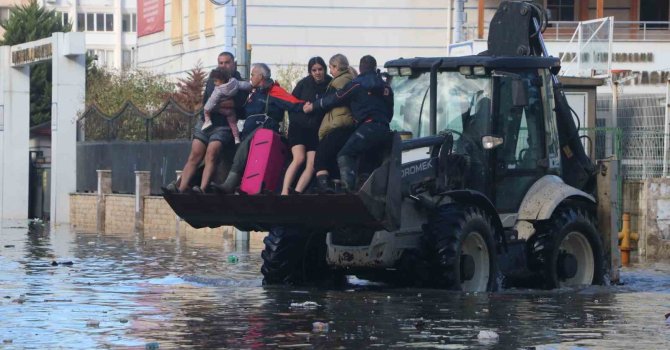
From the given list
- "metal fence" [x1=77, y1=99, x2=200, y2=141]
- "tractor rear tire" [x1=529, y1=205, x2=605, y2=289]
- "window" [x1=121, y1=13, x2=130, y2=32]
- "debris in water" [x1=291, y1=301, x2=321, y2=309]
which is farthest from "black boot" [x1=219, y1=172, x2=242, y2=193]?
"window" [x1=121, y1=13, x2=130, y2=32]

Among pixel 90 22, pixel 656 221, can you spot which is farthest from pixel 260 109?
pixel 90 22

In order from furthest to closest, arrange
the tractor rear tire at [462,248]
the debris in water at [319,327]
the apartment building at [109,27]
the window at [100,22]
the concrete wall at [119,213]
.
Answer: the window at [100,22], the apartment building at [109,27], the concrete wall at [119,213], the tractor rear tire at [462,248], the debris in water at [319,327]

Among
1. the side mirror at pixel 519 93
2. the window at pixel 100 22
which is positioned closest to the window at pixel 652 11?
the side mirror at pixel 519 93

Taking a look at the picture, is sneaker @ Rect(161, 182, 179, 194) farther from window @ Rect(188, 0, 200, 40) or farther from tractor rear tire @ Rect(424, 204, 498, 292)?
window @ Rect(188, 0, 200, 40)

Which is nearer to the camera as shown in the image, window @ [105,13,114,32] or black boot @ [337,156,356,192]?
black boot @ [337,156,356,192]

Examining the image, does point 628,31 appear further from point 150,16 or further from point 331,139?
point 331,139

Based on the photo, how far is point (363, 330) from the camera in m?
13.3

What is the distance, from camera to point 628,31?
44812mm

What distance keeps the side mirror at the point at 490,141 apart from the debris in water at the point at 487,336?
520 cm

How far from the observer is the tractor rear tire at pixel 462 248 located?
16.8 meters

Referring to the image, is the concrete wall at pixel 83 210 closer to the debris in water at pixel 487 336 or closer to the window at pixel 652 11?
the window at pixel 652 11

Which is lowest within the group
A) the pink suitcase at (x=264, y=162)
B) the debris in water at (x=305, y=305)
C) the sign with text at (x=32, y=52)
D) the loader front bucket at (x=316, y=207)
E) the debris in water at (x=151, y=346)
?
the debris in water at (x=151, y=346)

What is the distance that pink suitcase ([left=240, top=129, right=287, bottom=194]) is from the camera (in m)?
17.1

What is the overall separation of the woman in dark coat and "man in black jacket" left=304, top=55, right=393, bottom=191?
0.21 metres
